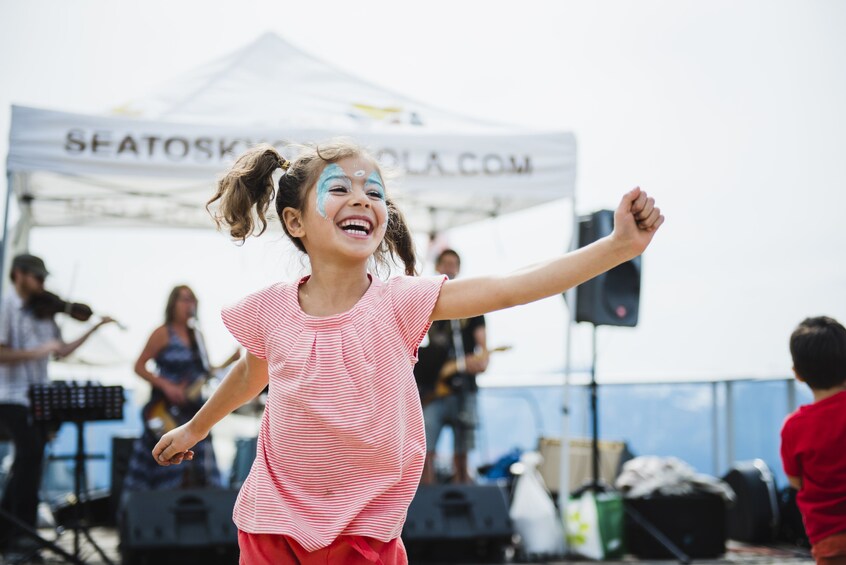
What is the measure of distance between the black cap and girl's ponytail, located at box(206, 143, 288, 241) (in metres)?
3.89

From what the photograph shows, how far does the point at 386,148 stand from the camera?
18.4 feet

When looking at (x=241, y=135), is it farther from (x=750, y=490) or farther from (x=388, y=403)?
(x=750, y=490)

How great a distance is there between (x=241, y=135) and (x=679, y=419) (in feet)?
15.5

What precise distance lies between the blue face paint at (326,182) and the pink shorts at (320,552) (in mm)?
751

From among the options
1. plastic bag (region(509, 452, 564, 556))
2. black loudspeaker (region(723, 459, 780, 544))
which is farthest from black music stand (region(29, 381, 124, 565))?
black loudspeaker (region(723, 459, 780, 544))

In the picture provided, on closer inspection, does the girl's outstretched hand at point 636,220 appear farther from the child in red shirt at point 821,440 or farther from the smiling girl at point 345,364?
the child in red shirt at point 821,440

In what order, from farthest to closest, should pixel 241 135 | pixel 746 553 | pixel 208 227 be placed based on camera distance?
pixel 208 227, pixel 746 553, pixel 241 135

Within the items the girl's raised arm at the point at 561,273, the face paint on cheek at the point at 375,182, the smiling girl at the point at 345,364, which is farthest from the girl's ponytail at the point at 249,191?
the girl's raised arm at the point at 561,273

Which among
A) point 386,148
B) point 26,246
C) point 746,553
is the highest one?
point 386,148

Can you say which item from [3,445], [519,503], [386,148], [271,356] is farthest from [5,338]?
[271,356]

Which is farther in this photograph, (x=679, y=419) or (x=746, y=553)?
(x=679, y=419)

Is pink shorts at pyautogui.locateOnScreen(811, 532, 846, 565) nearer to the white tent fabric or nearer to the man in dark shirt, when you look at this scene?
the white tent fabric

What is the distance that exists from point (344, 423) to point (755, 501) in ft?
18.7

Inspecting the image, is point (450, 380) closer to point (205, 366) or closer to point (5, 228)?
point (205, 366)
